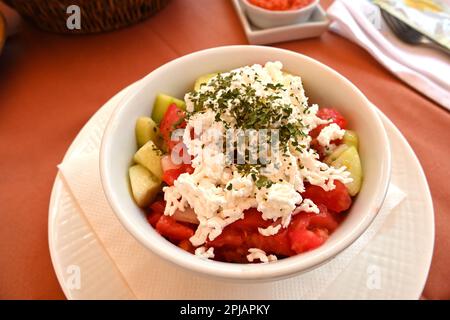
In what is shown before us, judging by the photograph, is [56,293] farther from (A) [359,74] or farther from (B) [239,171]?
(A) [359,74]

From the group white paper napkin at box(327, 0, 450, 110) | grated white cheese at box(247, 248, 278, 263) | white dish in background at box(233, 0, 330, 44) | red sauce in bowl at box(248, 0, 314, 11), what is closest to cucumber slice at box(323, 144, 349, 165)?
grated white cheese at box(247, 248, 278, 263)

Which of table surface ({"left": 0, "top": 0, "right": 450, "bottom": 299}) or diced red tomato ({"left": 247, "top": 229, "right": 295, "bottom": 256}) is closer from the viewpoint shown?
diced red tomato ({"left": 247, "top": 229, "right": 295, "bottom": 256})

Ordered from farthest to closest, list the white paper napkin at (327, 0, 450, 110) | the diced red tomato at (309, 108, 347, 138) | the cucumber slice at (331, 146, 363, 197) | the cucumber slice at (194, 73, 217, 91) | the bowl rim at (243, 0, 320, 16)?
1. the bowl rim at (243, 0, 320, 16)
2. the white paper napkin at (327, 0, 450, 110)
3. the cucumber slice at (194, 73, 217, 91)
4. the diced red tomato at (309, 108, 347, 138)
5. the cucumber slice at (331, 146, 363, 197)

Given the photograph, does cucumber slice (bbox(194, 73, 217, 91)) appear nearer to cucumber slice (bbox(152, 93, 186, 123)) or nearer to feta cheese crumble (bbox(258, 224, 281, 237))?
→ cucumber slice (bbox(152, 93, 186, 123))

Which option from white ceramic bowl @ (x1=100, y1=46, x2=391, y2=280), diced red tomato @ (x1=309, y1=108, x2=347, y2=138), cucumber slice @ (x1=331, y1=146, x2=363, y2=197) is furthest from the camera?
diced red tomato @ (x1=309, y1=108, x2=347, y2=138)

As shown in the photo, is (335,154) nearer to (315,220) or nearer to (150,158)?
(315,220)

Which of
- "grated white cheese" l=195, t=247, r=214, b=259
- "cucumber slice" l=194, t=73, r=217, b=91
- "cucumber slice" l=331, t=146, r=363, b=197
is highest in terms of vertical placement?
"cucumber slice" l=194, t=73, r=217, b=91

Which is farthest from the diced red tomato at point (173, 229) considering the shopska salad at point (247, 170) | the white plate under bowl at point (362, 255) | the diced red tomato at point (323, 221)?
the diced red tomato at point (323, 221)

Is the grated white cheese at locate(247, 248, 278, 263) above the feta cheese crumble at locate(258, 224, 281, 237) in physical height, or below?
below
